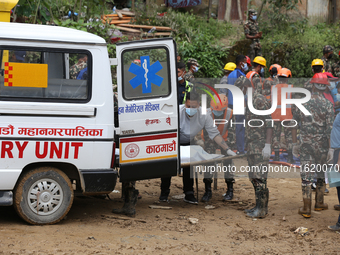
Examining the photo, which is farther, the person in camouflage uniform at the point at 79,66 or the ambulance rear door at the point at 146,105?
the ambulance rear door at the point at 146,105

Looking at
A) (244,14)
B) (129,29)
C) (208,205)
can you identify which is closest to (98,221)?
(208,205)

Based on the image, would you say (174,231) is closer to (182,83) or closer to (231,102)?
(182,83)

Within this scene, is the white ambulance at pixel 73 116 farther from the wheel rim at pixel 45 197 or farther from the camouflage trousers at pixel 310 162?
the camouflage trousers at pixel 310 162

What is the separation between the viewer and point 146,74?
5.48 meters

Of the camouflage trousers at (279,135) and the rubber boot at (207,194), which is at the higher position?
the camouflage trousers at (279,135)

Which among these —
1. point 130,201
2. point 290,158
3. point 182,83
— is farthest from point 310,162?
point 290,158

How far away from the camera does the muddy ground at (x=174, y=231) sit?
465 centimetres

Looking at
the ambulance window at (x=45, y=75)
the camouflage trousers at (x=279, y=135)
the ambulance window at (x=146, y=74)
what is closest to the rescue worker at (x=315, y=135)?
the ambulance window at (x=146, y=74)

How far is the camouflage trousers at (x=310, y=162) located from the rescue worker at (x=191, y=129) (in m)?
1.03

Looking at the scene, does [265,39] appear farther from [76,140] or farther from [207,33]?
[76,140]

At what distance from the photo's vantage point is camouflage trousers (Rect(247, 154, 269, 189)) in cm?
601

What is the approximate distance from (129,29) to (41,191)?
10.0 metres

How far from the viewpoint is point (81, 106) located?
511 centimetres

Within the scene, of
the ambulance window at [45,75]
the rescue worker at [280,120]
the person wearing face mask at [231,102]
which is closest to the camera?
the ambulance window at [45,75]
